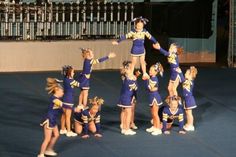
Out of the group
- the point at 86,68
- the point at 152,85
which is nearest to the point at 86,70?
the point at 86,68

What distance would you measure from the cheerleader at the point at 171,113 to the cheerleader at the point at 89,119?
1248 mm

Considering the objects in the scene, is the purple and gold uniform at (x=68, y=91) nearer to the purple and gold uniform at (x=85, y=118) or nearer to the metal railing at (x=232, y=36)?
the purple and gold uniform at (x=85, y=118)

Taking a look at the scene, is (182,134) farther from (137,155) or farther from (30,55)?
(30,55)

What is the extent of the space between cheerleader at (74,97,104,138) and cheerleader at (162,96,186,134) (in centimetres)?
125

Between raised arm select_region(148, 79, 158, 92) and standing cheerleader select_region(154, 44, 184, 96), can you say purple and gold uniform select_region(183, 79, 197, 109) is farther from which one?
raised arm select_region(148, 79, 158, 92)

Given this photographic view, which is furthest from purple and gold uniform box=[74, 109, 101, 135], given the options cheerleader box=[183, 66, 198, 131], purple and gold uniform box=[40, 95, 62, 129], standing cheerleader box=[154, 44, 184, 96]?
standing cheerleader box=[154, 44, 184, 96]

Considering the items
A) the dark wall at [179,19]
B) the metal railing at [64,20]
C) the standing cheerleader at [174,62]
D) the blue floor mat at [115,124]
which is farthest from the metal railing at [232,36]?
the standing cheerleader at [174,62]

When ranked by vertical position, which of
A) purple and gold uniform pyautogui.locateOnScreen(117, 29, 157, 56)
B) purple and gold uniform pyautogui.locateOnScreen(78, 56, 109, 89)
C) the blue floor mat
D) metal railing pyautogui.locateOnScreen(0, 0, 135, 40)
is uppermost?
metal railing pyautogui.locateOnScreen(0, 0, 135, 40)

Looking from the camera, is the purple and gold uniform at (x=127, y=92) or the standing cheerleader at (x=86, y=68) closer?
the purple and gold uniform at (x=127, y=92)

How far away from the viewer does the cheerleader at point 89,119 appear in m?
13.4

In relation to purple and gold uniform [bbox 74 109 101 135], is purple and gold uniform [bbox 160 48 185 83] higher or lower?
higher

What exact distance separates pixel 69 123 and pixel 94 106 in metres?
0.58

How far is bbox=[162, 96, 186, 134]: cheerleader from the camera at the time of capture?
1365 cm

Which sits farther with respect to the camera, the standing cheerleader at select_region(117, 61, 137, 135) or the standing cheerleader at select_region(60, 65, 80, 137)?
the standing cheerleader at select_region(117, 61, 137, 135)
